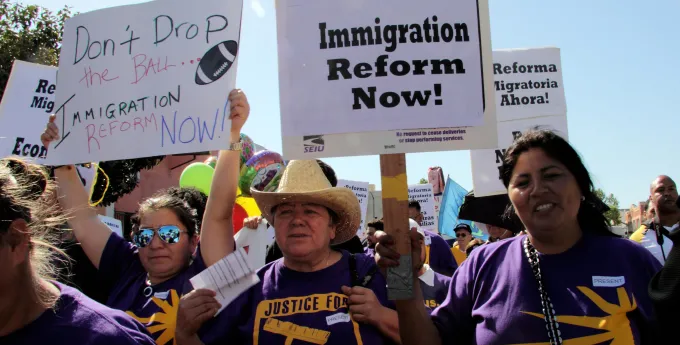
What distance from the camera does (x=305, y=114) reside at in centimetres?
223

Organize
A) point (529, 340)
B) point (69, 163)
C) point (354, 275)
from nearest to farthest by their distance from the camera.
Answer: point (529, 340) < point (354, 275) < point (69, 163)

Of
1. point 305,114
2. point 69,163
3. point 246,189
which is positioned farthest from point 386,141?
point 246,189

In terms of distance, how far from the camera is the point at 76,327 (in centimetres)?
153

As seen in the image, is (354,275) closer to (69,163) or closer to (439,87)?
(439,87)

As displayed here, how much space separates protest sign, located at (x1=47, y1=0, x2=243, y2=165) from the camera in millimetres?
3041

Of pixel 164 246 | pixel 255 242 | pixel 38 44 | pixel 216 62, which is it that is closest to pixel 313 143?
pixel 216 62

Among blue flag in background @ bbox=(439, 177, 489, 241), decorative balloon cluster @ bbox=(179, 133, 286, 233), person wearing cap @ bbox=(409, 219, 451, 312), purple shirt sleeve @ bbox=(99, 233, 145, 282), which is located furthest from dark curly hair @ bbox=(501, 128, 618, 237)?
blue flag in background @ bbox=(439, 177, 489, 241)

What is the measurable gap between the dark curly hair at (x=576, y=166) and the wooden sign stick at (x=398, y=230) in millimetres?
565

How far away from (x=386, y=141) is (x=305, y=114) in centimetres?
35

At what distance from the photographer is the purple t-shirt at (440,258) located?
4648 millimetres

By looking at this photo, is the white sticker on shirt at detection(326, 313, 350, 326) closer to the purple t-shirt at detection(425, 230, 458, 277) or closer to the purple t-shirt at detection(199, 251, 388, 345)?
the purple t-shirt at detection(199, 251, 388, 345)

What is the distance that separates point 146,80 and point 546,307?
2.55 m

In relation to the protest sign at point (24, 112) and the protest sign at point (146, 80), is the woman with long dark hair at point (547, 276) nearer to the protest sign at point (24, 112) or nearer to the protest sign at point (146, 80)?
the protest sign at point (146, 80)

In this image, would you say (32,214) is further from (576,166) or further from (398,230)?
(576,166)
